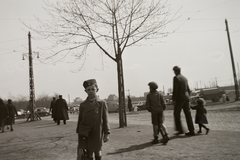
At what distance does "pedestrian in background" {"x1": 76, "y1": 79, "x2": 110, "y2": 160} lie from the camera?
157 inches

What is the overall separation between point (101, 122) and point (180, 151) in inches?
Answer: 90.9

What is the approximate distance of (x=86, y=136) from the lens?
12.9 feet

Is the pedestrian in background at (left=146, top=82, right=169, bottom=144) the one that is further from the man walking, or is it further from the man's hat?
the man walking

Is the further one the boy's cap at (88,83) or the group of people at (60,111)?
the group of people at (60,111)

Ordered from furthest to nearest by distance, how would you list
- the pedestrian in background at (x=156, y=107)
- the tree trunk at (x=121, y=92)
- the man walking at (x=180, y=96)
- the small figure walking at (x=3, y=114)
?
the small figure walking at (x=3, y=114), the tree trunk at (x=121, y=92), the man walking at (x=180, y=96), the pedestrian in background at (x=156, y=107)

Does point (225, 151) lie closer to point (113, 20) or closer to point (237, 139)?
point (237, 139)

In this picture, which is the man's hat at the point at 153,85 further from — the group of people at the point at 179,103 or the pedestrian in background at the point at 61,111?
the pedestrian in background at the point at 61,111

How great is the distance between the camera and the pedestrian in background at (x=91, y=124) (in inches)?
157

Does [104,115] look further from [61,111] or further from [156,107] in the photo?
[61,111]

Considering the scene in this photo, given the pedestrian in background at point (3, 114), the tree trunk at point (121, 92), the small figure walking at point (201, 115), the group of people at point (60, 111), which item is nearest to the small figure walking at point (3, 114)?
the pedestrian in background at point (3, 114)

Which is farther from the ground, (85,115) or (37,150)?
(85,115)

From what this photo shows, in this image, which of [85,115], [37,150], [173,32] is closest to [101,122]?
[85,115]

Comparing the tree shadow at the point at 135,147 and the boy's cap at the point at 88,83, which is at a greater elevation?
the boy's cap at the point at 88,83

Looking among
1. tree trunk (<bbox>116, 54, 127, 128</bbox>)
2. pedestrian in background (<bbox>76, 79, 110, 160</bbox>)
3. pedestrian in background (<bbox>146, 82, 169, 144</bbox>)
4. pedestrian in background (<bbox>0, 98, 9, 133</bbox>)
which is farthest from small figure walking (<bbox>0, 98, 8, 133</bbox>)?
pedestrian in background (<bbox>76, 79, 110, 160</bbox>)
